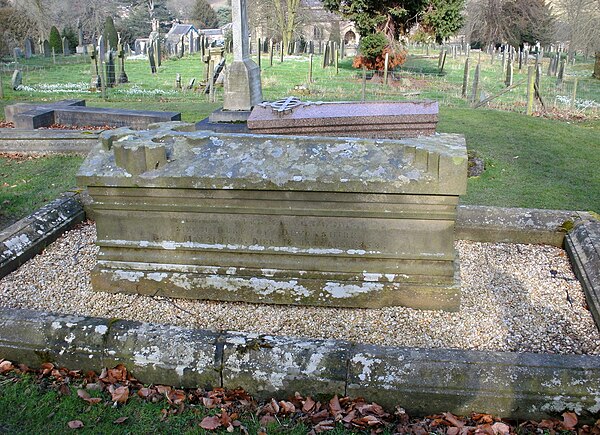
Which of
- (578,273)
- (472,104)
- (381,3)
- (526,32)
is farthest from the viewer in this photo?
(526,32)

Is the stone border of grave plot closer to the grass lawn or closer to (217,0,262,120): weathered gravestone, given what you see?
the grass lawn

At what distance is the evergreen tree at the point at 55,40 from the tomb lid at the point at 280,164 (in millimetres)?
38991

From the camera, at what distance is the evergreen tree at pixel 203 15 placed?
241 feet

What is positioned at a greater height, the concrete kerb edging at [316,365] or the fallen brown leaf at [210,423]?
the concrete kerb edging at [316,365]

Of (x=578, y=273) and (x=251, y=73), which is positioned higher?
(x=251, y=73)

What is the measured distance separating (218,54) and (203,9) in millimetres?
59370

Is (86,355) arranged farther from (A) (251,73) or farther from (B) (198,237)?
(A) (251,73)

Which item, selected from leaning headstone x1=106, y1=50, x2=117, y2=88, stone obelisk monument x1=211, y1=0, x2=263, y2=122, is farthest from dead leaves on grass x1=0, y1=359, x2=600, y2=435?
leaning headstone x1=106, y1=50, x2=117, y2=88

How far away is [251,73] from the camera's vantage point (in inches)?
416

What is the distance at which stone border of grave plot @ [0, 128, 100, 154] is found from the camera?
34.4ft

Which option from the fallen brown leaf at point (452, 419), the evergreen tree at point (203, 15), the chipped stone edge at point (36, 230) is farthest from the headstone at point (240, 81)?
the evergreen tree at point (203, 15)

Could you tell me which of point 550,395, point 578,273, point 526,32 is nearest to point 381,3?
point 578,273

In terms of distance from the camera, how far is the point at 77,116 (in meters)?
12.5

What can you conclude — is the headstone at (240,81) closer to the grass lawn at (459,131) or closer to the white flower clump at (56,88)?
the grass lawn at (459,131)
